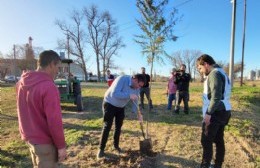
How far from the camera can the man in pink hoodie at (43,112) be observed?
2.86 m

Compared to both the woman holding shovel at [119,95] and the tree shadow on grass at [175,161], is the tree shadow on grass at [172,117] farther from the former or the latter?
the woman holding shovel at [119,95]

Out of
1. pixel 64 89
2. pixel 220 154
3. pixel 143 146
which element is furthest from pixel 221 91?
pixel 64 89

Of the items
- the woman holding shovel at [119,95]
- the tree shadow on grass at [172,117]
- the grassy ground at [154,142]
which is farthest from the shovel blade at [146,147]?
the tree shadow on grass at [172,117]

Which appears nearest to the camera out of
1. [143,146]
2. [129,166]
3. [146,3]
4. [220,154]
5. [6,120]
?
[220,154]

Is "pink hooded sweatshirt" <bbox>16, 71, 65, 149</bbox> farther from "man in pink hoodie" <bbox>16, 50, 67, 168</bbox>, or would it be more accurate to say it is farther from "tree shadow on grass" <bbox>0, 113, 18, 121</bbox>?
"tree shadow on grass" <bbox>0, 113, 18, 121</bbox>

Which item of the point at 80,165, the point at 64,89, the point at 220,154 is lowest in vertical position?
the point at 80,165

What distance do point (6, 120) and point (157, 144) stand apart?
5889 mm

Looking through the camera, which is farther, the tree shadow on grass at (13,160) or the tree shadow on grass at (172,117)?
the tree shadow on grass at (172,117)

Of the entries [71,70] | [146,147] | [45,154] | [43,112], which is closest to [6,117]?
[146,147]

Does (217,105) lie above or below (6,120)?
above

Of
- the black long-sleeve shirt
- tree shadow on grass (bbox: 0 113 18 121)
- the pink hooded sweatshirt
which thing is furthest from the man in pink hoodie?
tree shadow on grass (bbox: 0 113 18 121)

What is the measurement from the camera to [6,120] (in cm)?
992

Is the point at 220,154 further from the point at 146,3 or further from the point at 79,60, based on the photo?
the point at 79,60

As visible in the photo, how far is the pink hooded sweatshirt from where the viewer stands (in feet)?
9.34
